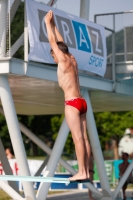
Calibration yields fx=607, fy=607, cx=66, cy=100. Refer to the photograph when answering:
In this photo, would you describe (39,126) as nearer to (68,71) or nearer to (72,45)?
(72,45)

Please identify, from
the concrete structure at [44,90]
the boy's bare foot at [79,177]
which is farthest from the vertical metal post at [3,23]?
the boy's bare foot at [79,177]

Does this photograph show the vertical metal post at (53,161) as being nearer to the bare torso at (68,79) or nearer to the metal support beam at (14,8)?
the metal support beam at (14,8)

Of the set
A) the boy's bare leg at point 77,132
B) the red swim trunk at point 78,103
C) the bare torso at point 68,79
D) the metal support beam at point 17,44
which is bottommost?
the boy's bare leg at point 77,132

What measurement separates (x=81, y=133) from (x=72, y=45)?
6570mm

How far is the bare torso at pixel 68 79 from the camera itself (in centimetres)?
865

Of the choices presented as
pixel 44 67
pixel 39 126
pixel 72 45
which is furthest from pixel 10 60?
pixel 39 126

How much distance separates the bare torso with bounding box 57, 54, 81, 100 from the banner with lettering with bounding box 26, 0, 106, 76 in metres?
4.51

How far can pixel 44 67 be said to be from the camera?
45.0 ft

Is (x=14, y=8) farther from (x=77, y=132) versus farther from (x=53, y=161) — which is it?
(x=77, y=132)

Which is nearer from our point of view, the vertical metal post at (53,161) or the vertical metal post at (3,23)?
the vertical metal post at (3,23)

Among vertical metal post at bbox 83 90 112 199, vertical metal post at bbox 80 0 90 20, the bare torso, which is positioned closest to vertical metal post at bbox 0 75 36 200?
vertical metal post at bbox 83 90 112 199

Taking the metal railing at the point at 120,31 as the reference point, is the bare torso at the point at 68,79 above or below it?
below

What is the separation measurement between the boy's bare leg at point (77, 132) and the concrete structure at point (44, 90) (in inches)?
169

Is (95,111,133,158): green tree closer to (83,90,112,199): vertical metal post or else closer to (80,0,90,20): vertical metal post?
(83,90,112,199): vertical metal post
